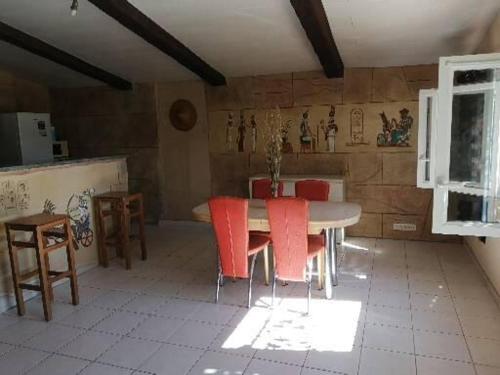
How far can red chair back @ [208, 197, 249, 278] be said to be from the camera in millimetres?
3275

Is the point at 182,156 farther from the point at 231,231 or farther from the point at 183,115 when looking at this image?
the point at 231,231

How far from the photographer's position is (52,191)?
395 centimetres

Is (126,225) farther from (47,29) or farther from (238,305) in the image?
(47,29)

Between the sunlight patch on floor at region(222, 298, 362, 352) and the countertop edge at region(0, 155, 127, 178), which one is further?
the countertop edge at region(0, 155, 127, 178)

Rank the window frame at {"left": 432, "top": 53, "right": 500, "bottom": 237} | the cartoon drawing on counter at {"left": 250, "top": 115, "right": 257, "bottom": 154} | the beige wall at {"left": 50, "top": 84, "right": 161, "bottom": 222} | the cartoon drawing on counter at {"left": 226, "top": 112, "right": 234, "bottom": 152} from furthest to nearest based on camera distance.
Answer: the beige wall at {"left": 50, "top": 84, "right": 161, "bottom": 222}, the cartoon drawing on counter at {"left": 226, "top": 112, "right": 234, "bottom": 152}, the cartoon drawing on counter at {"left": 250, "top": 115, "right": 257, "bottom": 154}, the window frame at {"left": 432, "top": 53, "right": 500, "bottom": 237}

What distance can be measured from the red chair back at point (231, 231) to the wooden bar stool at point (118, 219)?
4.66ft

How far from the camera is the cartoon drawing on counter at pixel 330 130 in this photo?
5.32m

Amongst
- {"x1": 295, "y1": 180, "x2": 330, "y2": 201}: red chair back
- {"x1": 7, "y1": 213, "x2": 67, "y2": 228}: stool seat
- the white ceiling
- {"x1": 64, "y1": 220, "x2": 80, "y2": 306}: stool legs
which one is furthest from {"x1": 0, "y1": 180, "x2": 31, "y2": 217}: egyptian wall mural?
{"x1": 295, "y1": 180, "x2": 330, "y2": 201}: red chair back

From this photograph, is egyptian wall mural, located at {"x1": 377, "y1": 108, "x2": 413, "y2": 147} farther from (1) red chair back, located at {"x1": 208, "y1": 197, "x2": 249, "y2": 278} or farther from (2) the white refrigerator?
(2) the white refrigerator

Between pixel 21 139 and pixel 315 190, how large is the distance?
4.08 meters

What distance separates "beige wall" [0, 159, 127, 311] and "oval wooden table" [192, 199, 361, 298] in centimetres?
143

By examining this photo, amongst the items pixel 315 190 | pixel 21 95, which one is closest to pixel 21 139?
pixel 21 95

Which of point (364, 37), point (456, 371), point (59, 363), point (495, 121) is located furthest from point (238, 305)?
point (364, 37)

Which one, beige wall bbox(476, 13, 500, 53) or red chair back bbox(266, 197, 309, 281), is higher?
beige wall bbox(476, 13, 500, 53)
